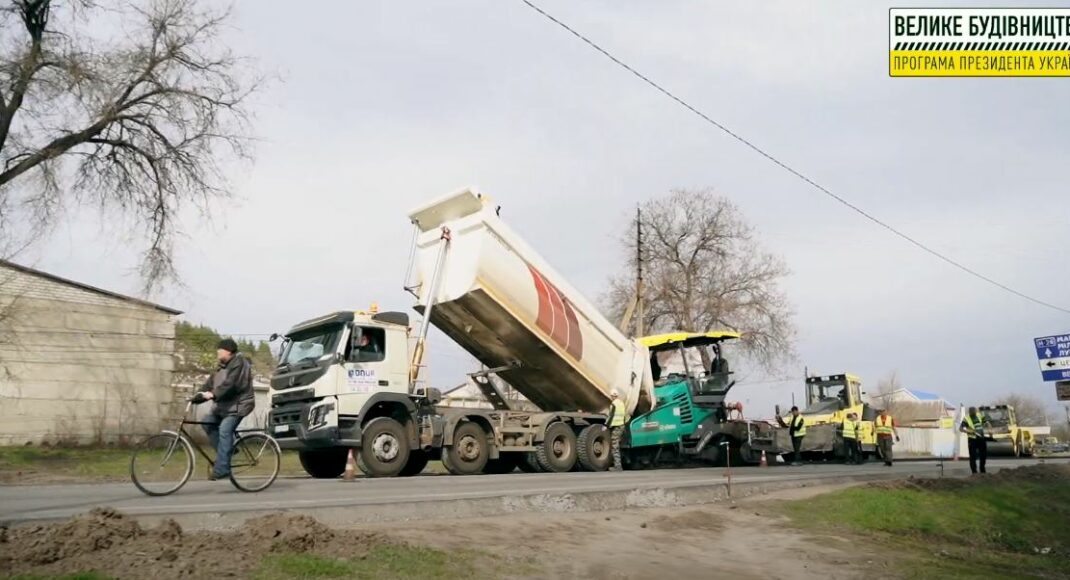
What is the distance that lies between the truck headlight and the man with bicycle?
3.92m

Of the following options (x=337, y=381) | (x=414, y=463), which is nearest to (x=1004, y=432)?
(x=414, y=463)

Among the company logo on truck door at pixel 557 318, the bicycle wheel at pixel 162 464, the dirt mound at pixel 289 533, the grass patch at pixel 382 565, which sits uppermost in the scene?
the company logo on truck door at pixel 557 318

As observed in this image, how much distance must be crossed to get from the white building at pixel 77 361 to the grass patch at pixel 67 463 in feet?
3.30

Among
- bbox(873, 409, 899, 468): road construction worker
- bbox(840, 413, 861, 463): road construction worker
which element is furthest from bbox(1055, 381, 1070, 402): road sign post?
bbox(840, 413, 861, 463): road construction worker

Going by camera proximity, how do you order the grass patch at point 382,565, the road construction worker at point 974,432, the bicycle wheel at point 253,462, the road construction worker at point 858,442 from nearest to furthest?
the grass patch at point 382,565, the bicycle wheel at point 253,462, the road construction worker at point 974,432, the road construction worker at point 858,442

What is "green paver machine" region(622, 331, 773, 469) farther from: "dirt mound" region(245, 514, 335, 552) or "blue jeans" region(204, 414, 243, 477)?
"dirt mound" region(245, 514, 335, 552)

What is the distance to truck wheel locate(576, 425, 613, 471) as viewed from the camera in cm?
1800

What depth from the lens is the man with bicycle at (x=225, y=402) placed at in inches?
389

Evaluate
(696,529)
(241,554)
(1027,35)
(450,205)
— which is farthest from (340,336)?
(1027,35)

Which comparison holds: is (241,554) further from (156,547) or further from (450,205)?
(450,205)

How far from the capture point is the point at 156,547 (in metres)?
6.08

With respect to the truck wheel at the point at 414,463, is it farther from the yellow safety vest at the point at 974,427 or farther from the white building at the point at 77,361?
the white building at the point at 77,361

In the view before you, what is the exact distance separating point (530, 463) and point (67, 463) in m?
13.7

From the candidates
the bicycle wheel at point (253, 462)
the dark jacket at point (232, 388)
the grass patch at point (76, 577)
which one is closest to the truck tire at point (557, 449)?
the bicycle wheel at point (253, 462)
